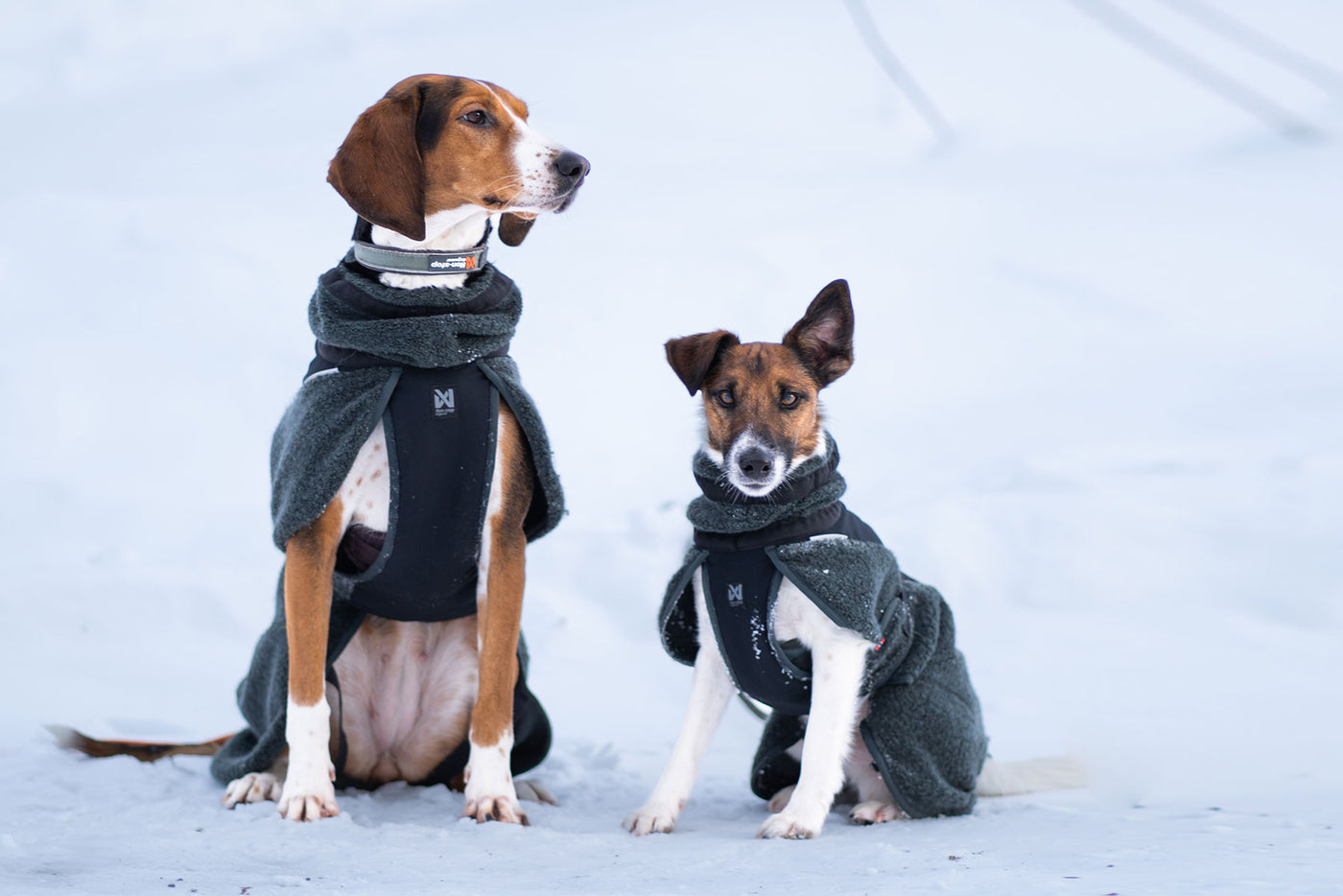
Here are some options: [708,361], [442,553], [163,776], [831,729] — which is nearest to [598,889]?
[831,729]

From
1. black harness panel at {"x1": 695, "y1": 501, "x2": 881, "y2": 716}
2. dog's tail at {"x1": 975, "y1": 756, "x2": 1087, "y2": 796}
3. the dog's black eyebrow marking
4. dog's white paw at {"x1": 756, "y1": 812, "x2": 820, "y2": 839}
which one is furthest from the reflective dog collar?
dog's tail at {"x1": 975, "y1": 756, "x2": 1087, "y2": 796}

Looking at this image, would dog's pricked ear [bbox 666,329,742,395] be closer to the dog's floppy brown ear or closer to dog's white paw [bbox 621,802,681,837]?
the dog's floppy brown ear

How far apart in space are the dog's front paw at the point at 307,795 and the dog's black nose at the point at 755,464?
4.64 feet

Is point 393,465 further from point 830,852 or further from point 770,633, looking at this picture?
point 830,852

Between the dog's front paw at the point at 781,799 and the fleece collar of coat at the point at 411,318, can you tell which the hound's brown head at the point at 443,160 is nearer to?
the fleece collar of coat at the point at 411,318

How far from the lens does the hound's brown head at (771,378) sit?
3.60 meters

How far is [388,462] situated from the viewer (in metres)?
3.51

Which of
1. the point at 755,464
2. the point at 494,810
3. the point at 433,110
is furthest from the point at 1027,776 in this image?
the point at 433,110

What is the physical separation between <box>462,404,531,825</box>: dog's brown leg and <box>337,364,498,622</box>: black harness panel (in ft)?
0.18

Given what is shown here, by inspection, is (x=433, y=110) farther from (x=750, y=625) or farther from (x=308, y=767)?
(x=308, y=767)

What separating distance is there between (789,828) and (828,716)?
1.02 feet

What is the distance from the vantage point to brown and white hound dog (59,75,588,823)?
3.49 m

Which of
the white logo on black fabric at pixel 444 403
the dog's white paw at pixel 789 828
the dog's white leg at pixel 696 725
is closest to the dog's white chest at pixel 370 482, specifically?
the white logo on black fabric at pixel 444 403

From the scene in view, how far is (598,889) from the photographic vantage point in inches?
108
